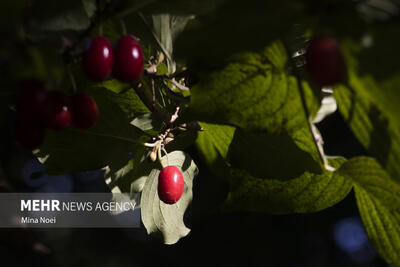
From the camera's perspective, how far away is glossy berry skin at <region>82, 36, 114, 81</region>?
486 mm

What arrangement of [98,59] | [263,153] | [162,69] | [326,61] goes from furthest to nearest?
1. [162,69]
2. [263,153]
3. [98,59]
4. [326,61]

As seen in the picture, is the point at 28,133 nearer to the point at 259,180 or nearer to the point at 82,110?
the point at 82,110

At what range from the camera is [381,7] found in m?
0.39

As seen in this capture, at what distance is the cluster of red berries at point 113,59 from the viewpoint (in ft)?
1.60

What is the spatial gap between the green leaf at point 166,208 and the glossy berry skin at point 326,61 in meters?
0.44

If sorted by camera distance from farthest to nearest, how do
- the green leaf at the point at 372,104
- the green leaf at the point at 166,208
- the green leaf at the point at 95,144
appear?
the green leaf at the point at 166,208
the green leaf at the point at 95,144
the green leaf at the point at 372,104

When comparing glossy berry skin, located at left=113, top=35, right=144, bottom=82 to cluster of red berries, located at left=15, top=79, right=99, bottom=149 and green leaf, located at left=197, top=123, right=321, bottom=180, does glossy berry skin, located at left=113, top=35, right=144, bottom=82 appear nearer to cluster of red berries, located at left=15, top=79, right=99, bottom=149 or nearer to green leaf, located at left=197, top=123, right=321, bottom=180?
cluster of red berries, located at left=15, top=79, right=99, bottom=149

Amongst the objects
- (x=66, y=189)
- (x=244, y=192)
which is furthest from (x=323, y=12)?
(x=66, y=189)

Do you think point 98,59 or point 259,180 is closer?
point 98,59

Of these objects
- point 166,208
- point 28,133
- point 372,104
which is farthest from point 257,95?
point 166,208

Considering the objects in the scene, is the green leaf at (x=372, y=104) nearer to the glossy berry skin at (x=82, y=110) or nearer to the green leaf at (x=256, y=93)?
the green leaf at (x=256, y=93)

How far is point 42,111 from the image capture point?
459 mm

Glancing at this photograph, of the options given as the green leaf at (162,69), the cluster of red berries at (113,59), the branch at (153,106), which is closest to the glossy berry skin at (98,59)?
the cluster of red berries at (113,59)

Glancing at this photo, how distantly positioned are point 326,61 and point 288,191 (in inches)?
14.7
